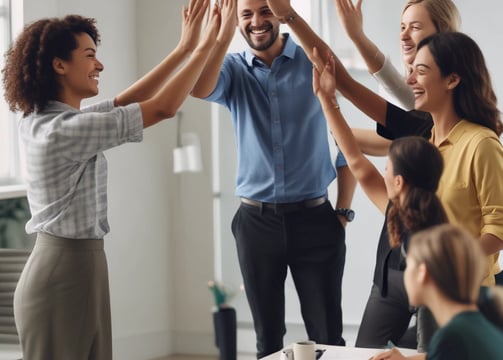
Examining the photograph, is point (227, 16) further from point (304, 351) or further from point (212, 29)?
point (304, 351)

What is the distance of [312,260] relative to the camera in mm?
2914

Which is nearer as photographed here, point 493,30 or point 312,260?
point 312,260

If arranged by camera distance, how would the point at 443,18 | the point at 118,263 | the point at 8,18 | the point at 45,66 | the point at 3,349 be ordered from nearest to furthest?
the point at 45,66 → the point at 443,18 → the point at 3,349 → the point at 8,18 → the point at 118,263

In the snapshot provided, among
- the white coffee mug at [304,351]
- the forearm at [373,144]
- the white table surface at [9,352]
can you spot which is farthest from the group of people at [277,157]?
the white table surface at [9,352]

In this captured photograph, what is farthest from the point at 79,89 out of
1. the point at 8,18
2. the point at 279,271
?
the point at 8,18

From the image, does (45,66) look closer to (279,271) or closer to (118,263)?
(279,271)

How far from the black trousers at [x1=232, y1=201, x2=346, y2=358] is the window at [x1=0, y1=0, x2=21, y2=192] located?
1361mm

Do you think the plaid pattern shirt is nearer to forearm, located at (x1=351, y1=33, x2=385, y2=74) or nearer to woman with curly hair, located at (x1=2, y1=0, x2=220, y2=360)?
woman with curly hair, located at (x1=2, y1=0, x2=220, y2=360)

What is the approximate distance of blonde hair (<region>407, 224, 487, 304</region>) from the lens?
1.54 metres

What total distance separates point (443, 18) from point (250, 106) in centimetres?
72

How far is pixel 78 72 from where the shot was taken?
2.30m

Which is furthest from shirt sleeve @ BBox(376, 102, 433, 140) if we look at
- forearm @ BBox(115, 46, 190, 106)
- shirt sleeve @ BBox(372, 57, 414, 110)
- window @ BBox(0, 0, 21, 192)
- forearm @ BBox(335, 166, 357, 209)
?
window @ BBox(0, 0, 21, 192)

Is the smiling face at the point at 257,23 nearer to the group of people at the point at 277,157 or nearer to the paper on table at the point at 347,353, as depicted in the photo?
the group of people at the point at 277,157

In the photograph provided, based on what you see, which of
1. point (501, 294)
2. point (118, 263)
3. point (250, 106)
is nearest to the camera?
point (501, 294)
